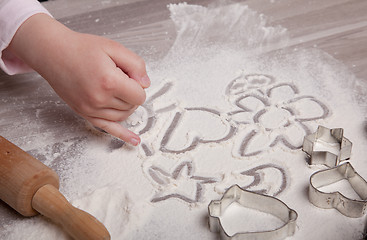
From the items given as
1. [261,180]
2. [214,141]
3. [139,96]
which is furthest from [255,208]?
[139,96]

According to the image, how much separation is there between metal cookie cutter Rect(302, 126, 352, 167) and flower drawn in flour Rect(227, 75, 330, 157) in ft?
0.08

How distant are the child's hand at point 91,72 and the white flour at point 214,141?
0.05 metres

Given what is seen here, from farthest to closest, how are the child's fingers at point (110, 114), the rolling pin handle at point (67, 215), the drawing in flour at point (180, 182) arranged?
the child's fingers at point (110, 114) < the drawing in flour at point (180, 182) < the rolling pin handle at point (67, 215)

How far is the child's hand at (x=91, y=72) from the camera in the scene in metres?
0.81

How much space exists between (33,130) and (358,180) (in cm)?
54

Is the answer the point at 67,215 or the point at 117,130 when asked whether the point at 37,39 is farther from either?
the point at 67,215

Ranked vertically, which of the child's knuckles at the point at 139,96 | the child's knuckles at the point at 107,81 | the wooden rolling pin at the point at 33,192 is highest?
the child's knuckles at the point at 107,81

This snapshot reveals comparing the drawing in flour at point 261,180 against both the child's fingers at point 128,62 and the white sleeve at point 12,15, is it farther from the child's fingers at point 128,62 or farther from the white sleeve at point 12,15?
the white sleeve at point 12,15

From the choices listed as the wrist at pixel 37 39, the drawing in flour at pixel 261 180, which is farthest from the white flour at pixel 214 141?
the wrist at pixel 37 39

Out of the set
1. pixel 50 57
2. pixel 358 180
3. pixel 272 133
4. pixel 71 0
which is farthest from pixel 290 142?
pixel 71 0

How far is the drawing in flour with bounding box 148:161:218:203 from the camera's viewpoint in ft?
2.40

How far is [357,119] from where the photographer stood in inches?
33.4

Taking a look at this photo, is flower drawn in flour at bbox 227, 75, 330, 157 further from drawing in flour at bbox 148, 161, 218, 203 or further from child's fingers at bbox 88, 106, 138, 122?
child's fingers at bbox 88, 106, 138, 122

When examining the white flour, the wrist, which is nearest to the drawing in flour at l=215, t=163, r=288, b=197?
the white flour
